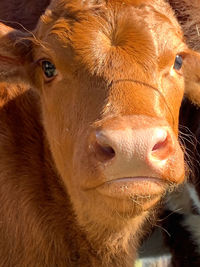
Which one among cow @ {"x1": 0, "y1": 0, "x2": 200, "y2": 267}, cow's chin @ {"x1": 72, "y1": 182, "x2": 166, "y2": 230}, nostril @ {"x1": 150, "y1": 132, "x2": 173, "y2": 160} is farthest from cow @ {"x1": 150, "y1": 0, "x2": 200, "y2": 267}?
nostril @ {"x1": 150, "y1": 132, "x2": 173, "y2": 160}

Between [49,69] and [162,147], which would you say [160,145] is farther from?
[49,69]

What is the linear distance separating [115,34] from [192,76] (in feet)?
3.98

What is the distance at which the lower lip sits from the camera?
2863 mm

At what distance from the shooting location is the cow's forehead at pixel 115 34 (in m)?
3.30

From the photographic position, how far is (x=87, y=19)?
3.50 meters

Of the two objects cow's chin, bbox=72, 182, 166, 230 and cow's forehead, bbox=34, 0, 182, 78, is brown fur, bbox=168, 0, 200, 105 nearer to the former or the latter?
cow's forehead, bbox=34, 0, 182, 78

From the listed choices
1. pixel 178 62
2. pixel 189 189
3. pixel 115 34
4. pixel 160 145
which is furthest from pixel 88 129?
pixel 189 189

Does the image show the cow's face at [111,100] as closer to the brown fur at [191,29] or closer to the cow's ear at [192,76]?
the cow's ear at [192,76]

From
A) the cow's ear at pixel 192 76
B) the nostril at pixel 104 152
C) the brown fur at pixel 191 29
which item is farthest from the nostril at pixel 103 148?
the brown fur at pixel 191 29

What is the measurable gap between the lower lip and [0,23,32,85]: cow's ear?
1.29 m

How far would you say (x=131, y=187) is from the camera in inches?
113

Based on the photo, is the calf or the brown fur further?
the calf

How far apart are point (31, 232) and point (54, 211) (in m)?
0.21

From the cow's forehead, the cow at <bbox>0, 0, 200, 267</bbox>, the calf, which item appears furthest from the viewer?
the calf
